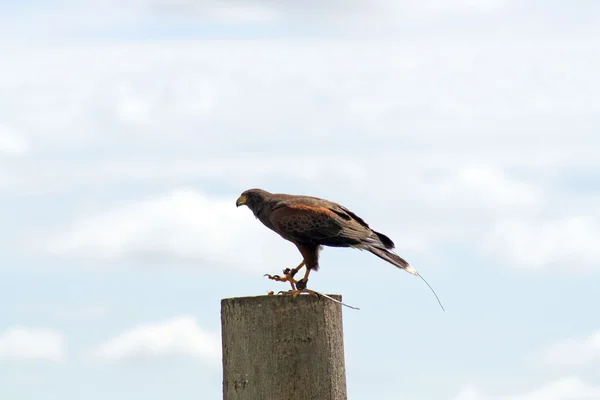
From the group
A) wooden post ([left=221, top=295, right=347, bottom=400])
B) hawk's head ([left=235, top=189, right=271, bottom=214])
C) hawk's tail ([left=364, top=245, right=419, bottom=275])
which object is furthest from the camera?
hawk's head ([left=235, top=189, right=271, bottom=214])

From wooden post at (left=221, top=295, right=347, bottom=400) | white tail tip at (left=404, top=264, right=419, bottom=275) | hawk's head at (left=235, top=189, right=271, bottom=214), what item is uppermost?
hawk's head at (left=235, top=189, right=271, bottom=214)

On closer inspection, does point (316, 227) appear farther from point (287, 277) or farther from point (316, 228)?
point (287, 277)

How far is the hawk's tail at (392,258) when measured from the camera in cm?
703

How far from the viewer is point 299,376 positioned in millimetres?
4750

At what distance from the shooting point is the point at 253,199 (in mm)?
9188

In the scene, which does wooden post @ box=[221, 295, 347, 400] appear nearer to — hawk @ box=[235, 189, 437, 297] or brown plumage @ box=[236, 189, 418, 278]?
hawk @ box=[235, 189, 437, 297]

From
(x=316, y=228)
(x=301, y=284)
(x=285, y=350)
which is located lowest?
(x=285, y=350)

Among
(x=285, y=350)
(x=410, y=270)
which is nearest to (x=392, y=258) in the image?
(x=410, y=270)

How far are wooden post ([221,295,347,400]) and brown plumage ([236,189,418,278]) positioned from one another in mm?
2743

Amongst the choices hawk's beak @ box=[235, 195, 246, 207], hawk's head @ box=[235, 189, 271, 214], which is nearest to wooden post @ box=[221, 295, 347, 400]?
hawk's head @ box=[235, 189, 271, 214]

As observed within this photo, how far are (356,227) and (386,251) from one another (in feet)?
1.92

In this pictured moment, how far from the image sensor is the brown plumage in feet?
25.6

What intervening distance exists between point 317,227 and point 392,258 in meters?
1.04

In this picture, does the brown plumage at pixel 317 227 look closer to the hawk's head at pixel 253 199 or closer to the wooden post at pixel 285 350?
the hawk's head at pixel 253 199
